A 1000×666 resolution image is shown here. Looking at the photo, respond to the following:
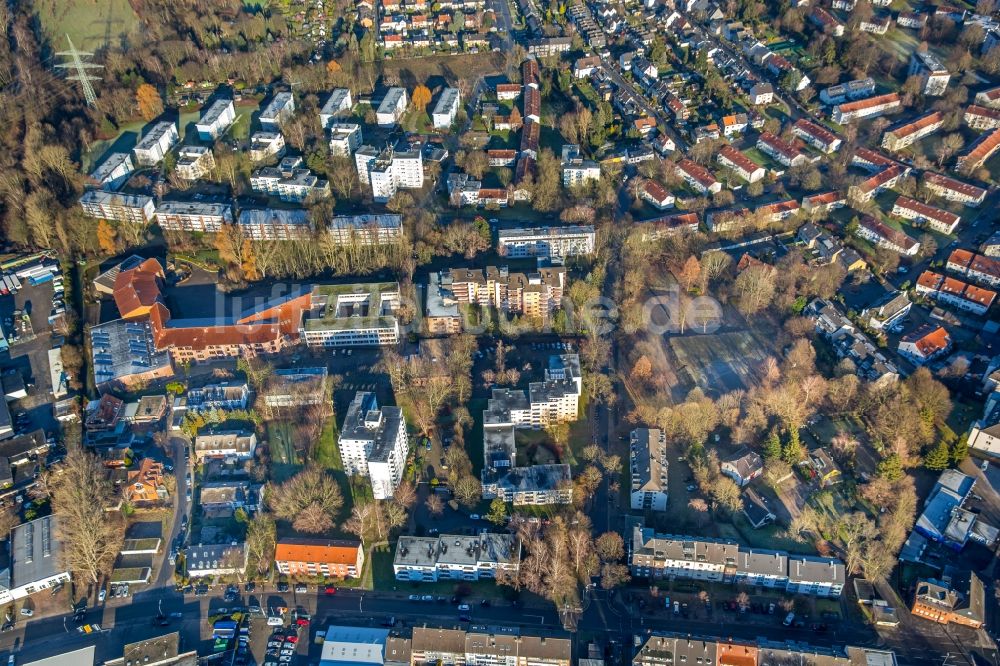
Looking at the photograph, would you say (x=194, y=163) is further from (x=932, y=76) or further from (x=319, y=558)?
(x=932, y=76)

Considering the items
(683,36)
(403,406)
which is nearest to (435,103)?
(683,36)

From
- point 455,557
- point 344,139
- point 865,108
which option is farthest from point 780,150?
point 455,557

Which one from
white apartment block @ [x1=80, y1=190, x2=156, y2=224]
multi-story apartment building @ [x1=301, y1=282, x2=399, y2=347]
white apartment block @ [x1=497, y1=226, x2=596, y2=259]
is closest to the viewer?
multi-story apartment building @ [x1=301, y1=282, x2=399, y2=347]

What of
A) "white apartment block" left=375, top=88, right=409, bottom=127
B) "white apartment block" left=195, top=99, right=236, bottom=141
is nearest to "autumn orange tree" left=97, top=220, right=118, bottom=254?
"white apartment block" left=195, top=99, right=236, bottom=141

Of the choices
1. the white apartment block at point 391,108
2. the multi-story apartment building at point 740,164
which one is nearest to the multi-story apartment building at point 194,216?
the white apartment block at point 391,108

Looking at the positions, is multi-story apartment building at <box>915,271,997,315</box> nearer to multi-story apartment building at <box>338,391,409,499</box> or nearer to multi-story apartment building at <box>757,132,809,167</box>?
multi-story apartment building at <box>757,132,809,167</box>

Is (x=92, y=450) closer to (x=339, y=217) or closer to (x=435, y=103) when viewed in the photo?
(x=339, y=217)

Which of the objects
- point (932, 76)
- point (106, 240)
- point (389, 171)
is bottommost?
point (106, 240)

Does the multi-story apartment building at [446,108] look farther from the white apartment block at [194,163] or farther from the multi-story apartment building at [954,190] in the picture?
the multi-story apartment building at [954,190]
